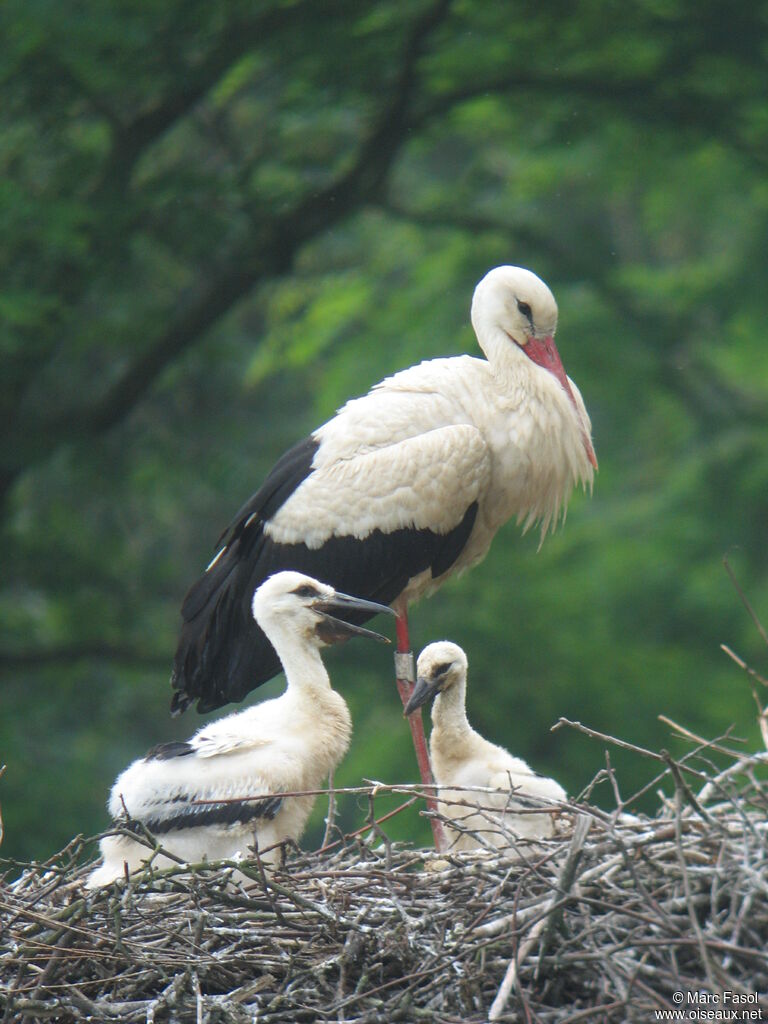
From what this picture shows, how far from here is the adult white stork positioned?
5.79m

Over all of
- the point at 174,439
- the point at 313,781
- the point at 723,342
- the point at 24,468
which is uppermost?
the point at 313,781

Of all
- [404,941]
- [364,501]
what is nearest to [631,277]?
[364,501]

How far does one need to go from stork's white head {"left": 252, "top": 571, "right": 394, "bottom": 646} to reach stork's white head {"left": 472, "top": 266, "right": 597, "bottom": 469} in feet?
4.31

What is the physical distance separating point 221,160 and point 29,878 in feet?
25.7

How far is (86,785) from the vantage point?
1117 centimetres

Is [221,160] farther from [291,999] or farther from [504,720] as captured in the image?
[291,999]

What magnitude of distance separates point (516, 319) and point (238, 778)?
2.21 m

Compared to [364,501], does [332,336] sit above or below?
below

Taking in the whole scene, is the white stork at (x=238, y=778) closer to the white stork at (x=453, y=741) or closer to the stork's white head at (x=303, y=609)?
the stork's white head at (x=303, y=609)

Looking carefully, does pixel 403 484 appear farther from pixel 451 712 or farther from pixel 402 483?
pixel 451 712

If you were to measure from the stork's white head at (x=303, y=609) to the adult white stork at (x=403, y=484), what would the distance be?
0.54 metres

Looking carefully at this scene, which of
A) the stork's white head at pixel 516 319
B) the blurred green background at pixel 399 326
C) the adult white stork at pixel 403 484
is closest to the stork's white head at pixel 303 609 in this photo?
the adult white stork at pixel 403 484

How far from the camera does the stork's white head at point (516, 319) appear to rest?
6059mm

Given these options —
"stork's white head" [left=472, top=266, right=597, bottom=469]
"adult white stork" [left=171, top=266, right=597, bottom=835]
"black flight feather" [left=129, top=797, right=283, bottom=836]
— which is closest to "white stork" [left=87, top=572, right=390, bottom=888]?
"black flight feather" [left=129, top=797, right=283, bottom=836]
